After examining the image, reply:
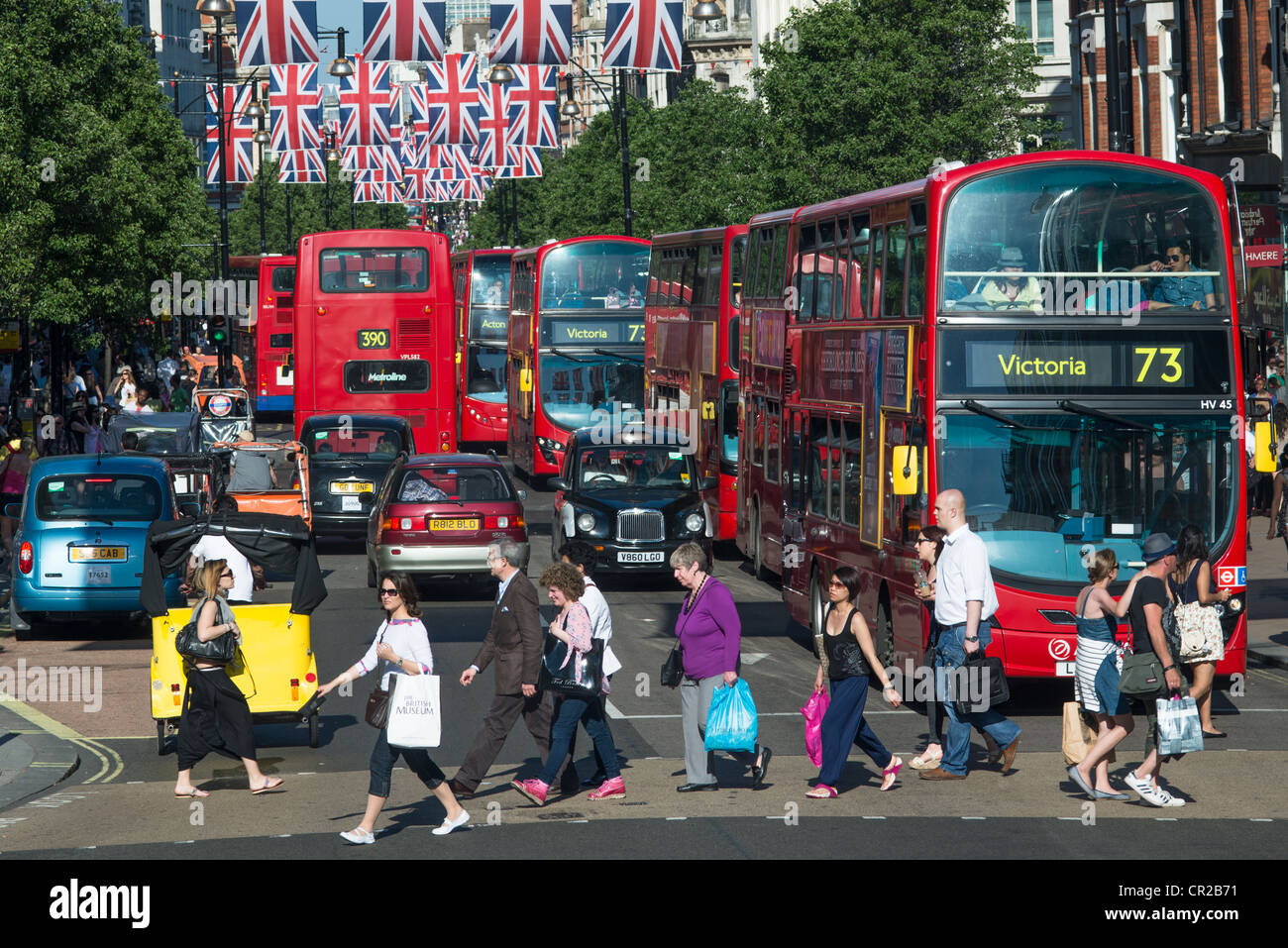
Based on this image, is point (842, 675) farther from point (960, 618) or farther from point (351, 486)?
point (351, 486)

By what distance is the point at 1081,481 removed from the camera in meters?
14.3

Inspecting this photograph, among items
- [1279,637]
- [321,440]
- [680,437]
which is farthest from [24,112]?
[1279,637]

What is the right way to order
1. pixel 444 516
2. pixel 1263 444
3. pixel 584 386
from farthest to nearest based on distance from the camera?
pixel 584 386, pixel 444 516, pixel 1263 444

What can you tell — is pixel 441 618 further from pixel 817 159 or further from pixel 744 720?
pixel 817 159

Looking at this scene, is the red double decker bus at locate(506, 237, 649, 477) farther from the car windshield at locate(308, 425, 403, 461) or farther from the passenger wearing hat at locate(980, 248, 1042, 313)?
the passenger wearing hat at locate(980, 248, 1042, 313)

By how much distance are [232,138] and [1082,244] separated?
140ft

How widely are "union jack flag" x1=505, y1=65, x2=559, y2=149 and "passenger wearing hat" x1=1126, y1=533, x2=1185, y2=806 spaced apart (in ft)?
115

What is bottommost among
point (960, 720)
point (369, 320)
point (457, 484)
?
point (960, 720)

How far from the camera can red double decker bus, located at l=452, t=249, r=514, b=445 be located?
141ft

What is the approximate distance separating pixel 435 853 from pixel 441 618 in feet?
35.2

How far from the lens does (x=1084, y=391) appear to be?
14.4 meters

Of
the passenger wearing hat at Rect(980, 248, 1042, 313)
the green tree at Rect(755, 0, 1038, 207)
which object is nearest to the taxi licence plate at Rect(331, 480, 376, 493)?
the passenger wearing hat at Rect(980, 248, 1042, 313)

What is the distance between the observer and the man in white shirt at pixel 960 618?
12.0 meters

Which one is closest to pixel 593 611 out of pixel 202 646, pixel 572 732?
pixel 572 732
